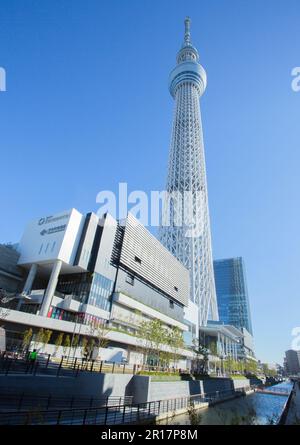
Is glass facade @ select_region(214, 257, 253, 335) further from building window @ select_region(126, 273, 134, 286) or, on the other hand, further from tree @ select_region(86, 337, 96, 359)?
tree @ select_region(86, 337, 96, 359)

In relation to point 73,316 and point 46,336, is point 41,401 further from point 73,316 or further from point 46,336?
point 73,316

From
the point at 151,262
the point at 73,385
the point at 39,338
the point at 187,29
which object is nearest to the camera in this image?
the point at 73,385

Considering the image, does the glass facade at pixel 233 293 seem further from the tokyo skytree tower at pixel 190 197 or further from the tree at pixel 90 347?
the tree at pixel 90 347

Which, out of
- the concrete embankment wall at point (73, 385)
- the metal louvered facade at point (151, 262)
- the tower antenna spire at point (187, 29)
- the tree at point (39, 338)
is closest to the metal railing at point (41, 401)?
the concrete embankment wall at point (73, 385)

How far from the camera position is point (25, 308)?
4341 centimetres

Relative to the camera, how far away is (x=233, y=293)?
17862 centimetres

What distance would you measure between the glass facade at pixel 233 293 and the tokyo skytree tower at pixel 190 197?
→ 62.3 m

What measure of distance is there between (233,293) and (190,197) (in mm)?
94525

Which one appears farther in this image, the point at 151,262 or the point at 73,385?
the point at 151,262

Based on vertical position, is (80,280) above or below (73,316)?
above

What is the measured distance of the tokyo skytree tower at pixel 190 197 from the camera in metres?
107

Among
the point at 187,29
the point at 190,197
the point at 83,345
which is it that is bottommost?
the point at 83,345

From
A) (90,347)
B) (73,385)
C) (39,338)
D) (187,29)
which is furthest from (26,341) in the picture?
(187,29)

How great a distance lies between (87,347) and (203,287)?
75305 millimetres
